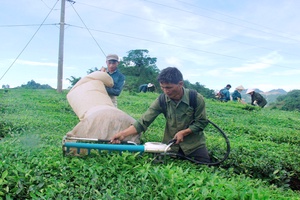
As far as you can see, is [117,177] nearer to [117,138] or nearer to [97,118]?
[117,138]

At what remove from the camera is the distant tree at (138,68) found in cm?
2856

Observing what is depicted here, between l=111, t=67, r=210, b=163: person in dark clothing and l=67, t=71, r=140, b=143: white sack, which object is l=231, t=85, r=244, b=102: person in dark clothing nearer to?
l=67, t=71, r=140, b=143: white sack

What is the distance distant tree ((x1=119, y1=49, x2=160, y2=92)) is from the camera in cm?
2856

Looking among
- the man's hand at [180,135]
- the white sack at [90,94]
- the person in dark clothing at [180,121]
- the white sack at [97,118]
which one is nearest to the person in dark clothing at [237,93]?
the white sack at [90,94]

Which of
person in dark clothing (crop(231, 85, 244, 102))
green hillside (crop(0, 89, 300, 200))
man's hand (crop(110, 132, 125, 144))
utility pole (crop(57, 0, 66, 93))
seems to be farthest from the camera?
person in dark clothing (crop(231, 85, 244, 102))

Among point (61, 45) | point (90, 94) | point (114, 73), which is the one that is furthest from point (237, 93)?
point (90, 94)

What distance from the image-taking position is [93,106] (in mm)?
4797

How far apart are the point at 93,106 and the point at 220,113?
8297 mm

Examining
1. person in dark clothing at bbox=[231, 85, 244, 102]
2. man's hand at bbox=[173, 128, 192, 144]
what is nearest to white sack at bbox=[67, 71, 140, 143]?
man's hand at bbox=[173, 128, 192, 144]

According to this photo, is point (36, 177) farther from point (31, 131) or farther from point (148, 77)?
point (148, 77)

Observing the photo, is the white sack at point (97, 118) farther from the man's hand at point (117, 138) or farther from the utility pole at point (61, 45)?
the utility pole at point (61, 45)

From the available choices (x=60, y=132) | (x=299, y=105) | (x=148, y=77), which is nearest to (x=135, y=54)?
(x=148, y=77)

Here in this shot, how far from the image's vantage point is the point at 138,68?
31234mm

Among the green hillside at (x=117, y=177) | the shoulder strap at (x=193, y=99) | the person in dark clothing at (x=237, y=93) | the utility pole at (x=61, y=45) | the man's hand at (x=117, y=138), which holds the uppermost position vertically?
the utility pole at (x=61, y=45)
